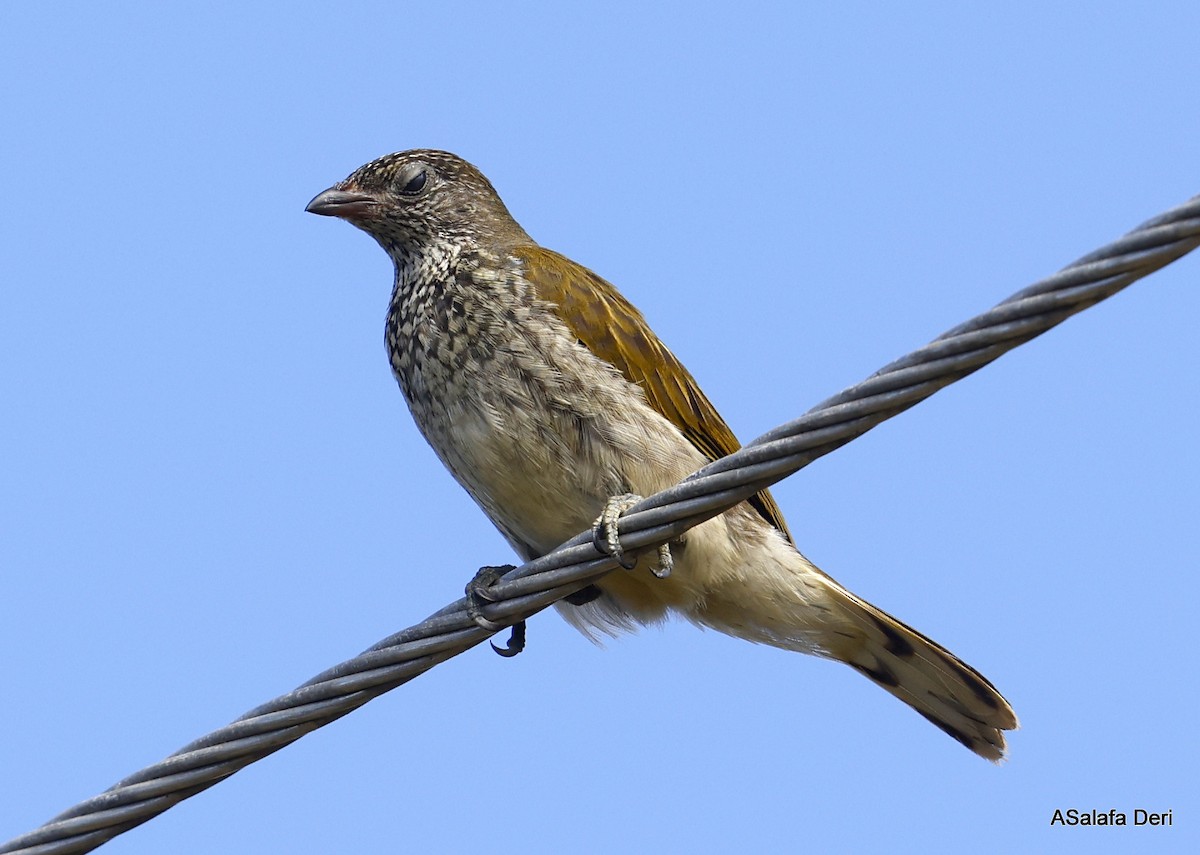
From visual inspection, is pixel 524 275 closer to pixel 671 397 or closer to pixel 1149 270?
pixel 671 397

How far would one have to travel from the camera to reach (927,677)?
245 inches

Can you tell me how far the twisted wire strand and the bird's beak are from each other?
2.79 metres

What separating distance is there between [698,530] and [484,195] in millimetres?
2204

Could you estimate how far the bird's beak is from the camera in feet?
22.3

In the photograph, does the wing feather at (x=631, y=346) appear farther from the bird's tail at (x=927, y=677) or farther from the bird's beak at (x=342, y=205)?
the bird's beak at (x=342, y=205)

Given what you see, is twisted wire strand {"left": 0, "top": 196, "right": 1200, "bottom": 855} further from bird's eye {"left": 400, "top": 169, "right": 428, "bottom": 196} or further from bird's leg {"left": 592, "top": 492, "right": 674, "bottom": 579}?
bird's eye {"left": 400, "top": 169, "right": 428, "bottom": 196}

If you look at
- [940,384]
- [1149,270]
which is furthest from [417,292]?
[1149,270]

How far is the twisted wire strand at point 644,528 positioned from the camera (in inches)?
132

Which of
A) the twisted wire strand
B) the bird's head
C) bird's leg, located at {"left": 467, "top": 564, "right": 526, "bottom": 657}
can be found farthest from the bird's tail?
the bird's head

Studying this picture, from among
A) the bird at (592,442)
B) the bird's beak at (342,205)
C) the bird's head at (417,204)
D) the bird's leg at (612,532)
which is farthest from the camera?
the bird's beak at (342,205)

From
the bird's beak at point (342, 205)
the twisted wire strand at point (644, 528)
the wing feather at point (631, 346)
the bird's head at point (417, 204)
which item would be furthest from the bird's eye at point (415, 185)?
the twisted wire strand at point (644, 528)

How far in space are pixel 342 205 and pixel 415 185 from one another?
348mm

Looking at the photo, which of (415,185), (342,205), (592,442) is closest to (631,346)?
(592,442)

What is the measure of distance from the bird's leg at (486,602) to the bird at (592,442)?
0.05 meters
